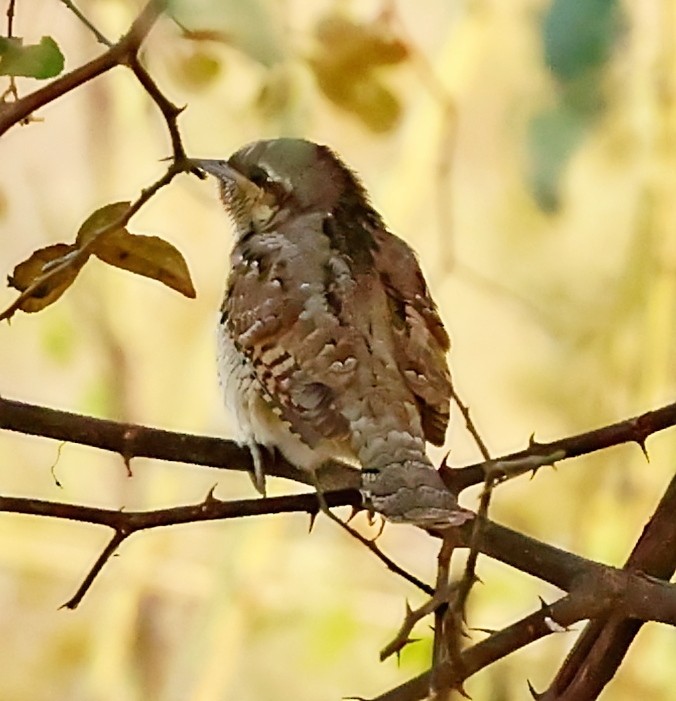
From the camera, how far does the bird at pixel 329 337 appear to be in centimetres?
69

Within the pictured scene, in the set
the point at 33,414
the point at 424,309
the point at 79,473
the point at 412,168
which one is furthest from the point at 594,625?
the point at 79,473

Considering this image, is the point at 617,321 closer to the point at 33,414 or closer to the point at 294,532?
the point at 294,532

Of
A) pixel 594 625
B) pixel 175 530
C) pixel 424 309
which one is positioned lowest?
pixel 594 625

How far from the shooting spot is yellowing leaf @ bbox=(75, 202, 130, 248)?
22.8 inches

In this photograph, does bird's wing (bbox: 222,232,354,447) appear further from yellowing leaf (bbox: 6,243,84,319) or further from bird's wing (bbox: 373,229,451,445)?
yellowing leaf (bbox: 6,243,84,319)

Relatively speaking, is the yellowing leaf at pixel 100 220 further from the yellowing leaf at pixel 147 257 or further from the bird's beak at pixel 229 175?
the bird's beak at pixel 229 175

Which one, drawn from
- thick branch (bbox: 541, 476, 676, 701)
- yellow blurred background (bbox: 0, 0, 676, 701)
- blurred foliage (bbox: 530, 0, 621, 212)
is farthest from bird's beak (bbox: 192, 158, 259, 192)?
yellow blurred background (bbox: 0, 0, 676, 701)

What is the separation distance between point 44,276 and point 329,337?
0.74ft

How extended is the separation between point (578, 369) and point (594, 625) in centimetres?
98

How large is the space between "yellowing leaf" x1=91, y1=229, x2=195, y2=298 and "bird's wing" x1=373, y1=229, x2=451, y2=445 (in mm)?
198

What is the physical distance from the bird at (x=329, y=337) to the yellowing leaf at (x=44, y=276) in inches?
7.2

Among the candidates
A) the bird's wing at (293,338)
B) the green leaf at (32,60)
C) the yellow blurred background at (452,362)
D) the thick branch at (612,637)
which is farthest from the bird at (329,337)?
the yellow blurred background at (452,362)

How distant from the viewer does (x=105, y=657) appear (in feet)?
5.36

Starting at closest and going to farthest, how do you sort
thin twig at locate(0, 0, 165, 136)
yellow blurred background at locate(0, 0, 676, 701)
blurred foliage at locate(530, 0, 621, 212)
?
thin twig at locate(0, 0, 165, 136)
blurred foliage at locate(530, 0, 621, 212)
yellow blurred background at locate(0, 0, 676, 701)
